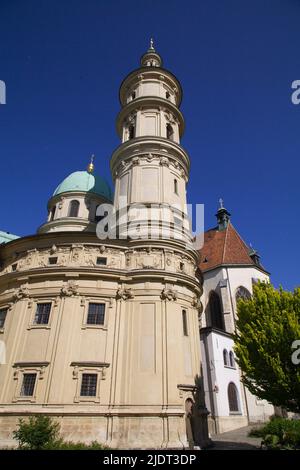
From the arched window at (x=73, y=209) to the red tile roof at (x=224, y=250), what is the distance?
17.8 metres

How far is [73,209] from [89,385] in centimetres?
1978

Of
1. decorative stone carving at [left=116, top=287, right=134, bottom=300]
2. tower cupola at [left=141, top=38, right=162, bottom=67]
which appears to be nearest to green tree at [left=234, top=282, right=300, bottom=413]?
decorative stone carving at [left=116, top=287, right=134, bottom=300]

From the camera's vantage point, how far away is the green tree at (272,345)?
14250 mm

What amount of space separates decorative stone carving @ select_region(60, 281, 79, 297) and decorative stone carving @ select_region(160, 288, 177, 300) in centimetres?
560

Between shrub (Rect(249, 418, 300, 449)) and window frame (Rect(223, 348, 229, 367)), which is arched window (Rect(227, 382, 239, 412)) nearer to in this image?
window frame (Rect(223, 348, 229, 367))

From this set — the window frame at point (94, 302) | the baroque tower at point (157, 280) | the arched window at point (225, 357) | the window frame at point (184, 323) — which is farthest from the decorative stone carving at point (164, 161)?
the arched window at point (225, 357)

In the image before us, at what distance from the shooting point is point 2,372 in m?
17.9

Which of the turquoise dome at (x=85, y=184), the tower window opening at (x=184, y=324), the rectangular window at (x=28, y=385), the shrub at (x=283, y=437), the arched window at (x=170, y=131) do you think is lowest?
the shrub at (x=283, y=437)

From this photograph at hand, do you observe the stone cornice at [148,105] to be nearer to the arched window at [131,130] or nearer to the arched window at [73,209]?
the arched window at [131,130]

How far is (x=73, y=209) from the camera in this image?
32969mm

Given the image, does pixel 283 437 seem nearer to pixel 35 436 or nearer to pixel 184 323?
pixel 184 323

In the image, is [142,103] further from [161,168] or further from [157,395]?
[157,395]

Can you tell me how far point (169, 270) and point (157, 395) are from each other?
25.1 ft

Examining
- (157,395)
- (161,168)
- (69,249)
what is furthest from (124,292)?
(161,168)
